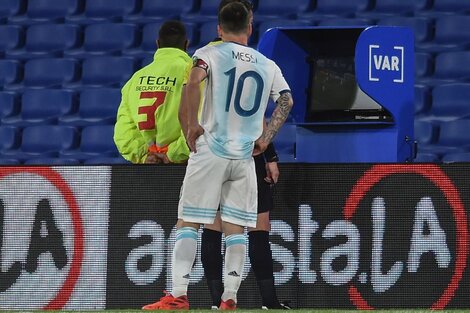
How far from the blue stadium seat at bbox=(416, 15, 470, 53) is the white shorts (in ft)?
14.0

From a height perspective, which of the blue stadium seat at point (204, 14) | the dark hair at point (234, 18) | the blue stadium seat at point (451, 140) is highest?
the blue stadium seat at point (204, 14)

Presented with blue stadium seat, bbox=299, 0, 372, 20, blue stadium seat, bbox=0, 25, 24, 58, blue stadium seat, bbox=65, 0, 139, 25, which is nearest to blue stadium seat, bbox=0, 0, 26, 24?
blue stadium seat, bbox=0, 25, 24, 58

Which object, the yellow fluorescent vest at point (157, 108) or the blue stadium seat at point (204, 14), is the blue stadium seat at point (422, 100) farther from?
the yellow fluorescent vest at point (157, 108)

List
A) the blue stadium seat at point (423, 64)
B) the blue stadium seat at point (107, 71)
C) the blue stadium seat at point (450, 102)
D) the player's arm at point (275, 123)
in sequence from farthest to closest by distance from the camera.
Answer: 1. the blue stadium seat at point (107, 71)
2. the blue stadium seat at point (423, 64)
3. the blue stadium seat at point (450, 102)
4. the player's arm at point (275, 123)

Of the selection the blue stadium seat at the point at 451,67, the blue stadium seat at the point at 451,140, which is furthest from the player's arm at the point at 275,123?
the blue stadium seat at the point at 451,67

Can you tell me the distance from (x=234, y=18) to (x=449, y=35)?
4279 millimetres

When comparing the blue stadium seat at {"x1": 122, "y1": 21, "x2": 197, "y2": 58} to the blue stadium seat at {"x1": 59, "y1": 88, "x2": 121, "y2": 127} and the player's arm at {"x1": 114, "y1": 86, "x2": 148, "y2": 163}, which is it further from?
the player's arm at {"x1": 114, "y1": 86, "x2": 148, "y2": 163}

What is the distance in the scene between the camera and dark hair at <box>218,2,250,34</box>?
491 cm

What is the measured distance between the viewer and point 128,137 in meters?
6.14

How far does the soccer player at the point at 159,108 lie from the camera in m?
5.97

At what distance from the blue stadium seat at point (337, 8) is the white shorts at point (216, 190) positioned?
4478 millimetres

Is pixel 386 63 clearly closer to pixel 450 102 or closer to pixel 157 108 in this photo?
pixel 157 108

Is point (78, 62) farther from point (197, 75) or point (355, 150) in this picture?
point (197, 75)

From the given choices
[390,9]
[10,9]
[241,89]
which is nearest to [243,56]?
[241,89]
